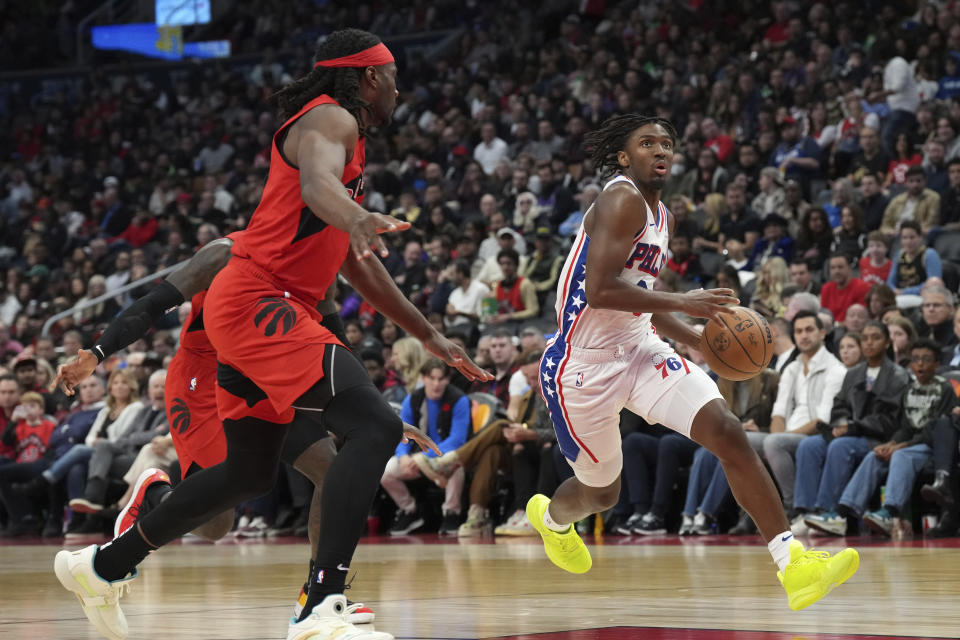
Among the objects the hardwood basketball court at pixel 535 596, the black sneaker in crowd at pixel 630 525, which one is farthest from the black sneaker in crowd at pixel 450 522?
the hardwood basketball court at pixel 535 596

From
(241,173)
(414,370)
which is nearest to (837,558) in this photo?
(414,370)

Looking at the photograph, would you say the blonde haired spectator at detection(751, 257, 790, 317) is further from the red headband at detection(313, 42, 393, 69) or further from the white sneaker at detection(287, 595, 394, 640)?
the white sneaker at detection(287, 595, 394, 640)

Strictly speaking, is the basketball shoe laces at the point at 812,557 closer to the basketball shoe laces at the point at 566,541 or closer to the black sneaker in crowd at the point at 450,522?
the basketball shoe laces at the point at 566,541

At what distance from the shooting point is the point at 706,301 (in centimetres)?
468

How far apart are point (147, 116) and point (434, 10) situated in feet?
18.3

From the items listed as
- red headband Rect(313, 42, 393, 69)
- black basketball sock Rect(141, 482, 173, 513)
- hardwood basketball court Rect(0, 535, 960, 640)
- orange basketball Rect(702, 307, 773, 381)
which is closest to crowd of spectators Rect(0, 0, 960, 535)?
hardwood basketball court Rect(0, 535, 960, 640)

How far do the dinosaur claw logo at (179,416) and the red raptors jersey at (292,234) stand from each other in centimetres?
146

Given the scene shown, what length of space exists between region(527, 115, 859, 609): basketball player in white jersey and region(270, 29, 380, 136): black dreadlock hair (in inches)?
47.9

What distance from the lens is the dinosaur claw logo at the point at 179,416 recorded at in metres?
5.41

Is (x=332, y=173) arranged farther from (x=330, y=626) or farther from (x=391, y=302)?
(x=330, y=626)

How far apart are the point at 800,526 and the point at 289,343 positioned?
232 inches

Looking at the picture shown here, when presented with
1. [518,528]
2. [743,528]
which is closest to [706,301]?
[743,528]

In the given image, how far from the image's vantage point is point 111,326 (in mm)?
4668

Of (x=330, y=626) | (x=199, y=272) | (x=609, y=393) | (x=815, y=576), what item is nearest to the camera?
(x=330, y=626)
